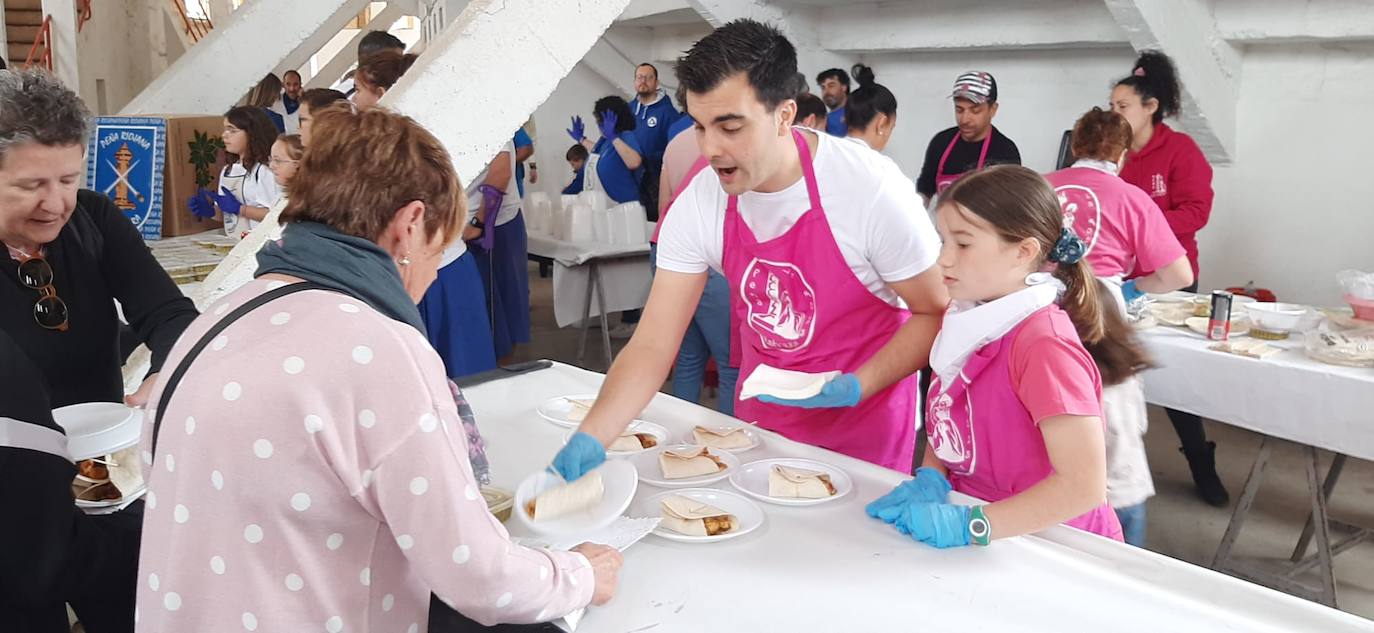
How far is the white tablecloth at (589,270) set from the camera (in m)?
5.12

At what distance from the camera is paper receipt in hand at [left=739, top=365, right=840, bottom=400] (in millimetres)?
1786

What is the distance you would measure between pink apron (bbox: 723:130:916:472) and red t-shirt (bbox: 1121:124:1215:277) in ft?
8.62

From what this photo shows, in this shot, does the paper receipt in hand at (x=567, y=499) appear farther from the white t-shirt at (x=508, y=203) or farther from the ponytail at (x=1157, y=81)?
the ponytail at (x=1157, y=81)

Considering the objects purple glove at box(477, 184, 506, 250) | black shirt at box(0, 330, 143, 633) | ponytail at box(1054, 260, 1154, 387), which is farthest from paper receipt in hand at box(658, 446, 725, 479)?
purple glove at box(477, 184, 506, 250)

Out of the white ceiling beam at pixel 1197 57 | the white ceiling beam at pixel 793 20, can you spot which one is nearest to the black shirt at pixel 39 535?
the white ceiling beam at pixel 1197 57

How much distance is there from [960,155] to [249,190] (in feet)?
10.2

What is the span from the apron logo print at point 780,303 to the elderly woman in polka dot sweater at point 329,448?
35.4 inches

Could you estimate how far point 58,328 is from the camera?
2.01 metres

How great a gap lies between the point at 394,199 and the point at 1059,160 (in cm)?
511

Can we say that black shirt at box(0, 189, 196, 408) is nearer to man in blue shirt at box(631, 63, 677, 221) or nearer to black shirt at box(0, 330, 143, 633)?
black shirt at box(0, 330, 143, 633)

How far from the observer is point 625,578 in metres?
1.38

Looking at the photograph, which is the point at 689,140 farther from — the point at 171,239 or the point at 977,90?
the point at 171,239

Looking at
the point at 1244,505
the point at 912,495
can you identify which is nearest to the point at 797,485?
the point at 912,495

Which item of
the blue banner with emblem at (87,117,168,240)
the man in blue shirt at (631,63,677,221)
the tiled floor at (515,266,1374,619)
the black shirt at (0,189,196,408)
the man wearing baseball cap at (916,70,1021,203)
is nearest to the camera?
the black shirt at (0,189,196,408)
